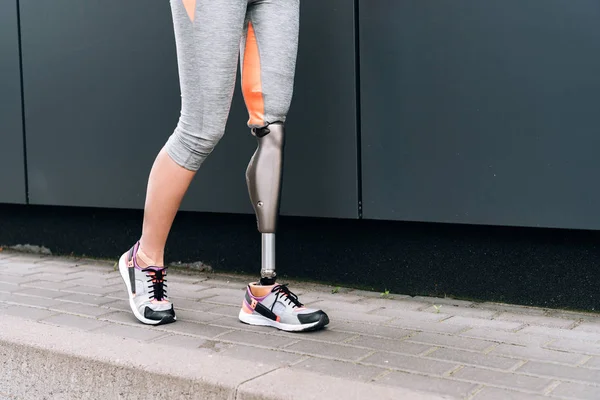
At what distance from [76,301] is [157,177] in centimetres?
82

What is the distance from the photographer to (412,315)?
2955 mm

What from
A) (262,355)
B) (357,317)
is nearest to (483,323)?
(357,317)

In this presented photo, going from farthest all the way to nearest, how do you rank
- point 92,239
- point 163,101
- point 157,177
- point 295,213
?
point 92,239 → point 163,101 → point 295,213 → point 157,177

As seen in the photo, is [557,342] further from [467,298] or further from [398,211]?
[398,211]

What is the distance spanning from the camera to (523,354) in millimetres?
2377

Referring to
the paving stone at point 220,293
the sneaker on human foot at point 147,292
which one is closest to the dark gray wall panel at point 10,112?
the paving stone at point 220,293

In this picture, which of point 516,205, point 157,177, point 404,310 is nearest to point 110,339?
point 157,177

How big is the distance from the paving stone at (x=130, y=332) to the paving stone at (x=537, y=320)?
4.28 feet

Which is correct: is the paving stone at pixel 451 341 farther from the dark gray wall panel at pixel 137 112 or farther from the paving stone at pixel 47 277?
the paving stone at pixel 47 277

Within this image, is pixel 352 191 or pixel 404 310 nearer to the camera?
pixel 404 310

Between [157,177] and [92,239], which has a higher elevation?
[157,177]

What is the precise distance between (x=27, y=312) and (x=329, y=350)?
138 centimetres

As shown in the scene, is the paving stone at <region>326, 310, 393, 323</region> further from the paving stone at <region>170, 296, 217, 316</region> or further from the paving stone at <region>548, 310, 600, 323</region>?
the paving stone at <region>548, 310, 600, 323</region>

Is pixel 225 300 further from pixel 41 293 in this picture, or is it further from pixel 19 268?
pixel 19 268
